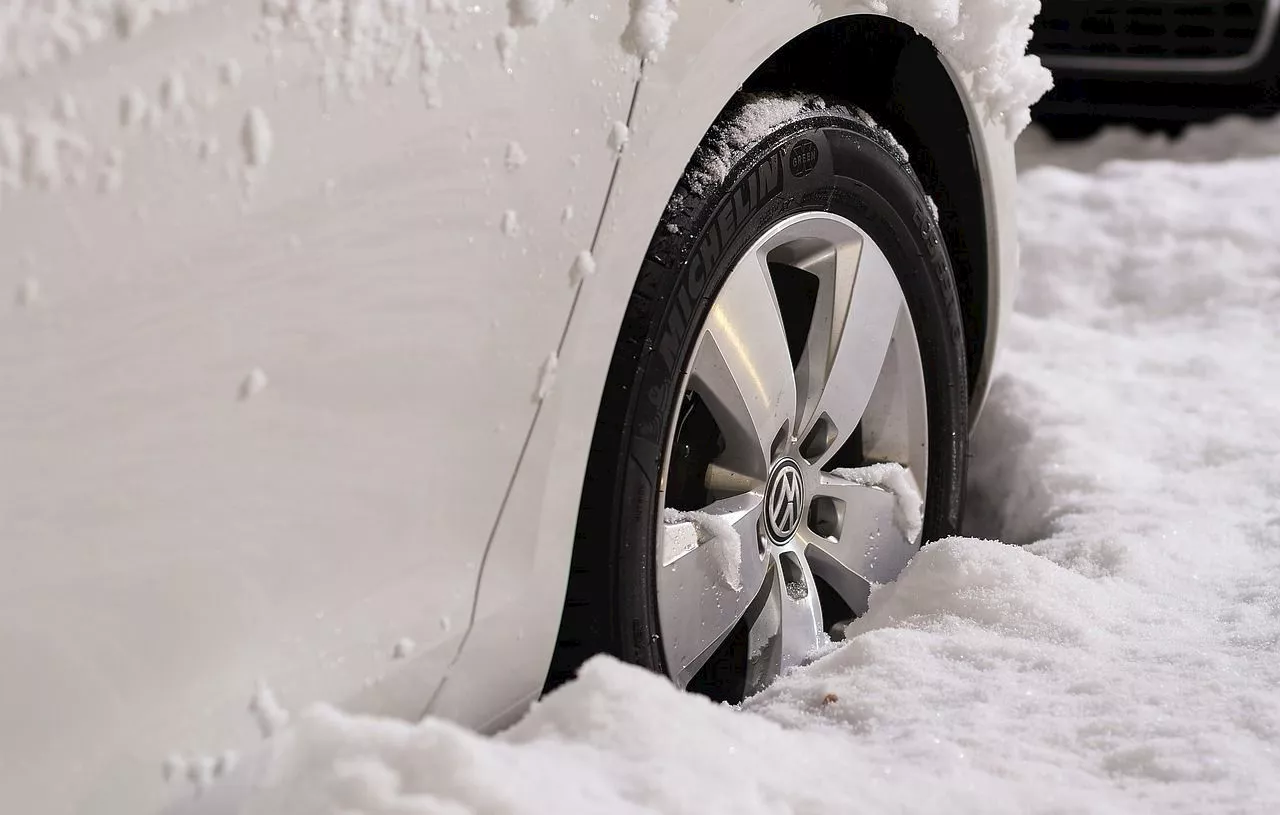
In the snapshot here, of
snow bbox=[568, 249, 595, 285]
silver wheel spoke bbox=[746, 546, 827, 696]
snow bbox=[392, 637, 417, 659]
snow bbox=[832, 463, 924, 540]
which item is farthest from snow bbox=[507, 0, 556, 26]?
snow bbox=[832, 463, 924, 540]

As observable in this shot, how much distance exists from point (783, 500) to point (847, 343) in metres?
0.25

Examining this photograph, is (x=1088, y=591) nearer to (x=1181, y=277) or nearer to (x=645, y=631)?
(x=645, y=631)

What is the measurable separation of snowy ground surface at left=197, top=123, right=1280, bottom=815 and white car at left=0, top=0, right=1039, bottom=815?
11cm

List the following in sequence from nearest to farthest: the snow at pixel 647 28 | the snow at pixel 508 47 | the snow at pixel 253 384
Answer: the snow at pixel 253 384 < the snow at pixel 508 47 < the snow at pixel 647 28

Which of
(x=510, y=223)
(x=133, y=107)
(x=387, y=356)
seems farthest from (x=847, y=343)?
(x=133, y=107)

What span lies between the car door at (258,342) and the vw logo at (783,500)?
533 mm

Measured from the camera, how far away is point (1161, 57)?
4.09 m

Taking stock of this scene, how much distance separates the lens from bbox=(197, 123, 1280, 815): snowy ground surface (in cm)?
93

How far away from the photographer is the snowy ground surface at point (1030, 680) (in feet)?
3.04

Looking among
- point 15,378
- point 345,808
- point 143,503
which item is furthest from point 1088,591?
point 15,378

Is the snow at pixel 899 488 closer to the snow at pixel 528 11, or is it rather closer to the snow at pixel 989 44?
the snow at pixel 989 44

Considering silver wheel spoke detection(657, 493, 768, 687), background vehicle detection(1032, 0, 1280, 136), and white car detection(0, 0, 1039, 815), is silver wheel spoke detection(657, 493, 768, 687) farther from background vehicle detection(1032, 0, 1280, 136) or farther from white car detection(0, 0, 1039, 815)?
background vehicle detection(1032, 0, 1280, 136)

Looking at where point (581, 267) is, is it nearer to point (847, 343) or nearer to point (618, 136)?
point (618, 136)

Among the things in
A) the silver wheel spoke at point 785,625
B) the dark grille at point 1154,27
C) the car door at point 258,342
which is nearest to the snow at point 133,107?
the car door at point 258,342
